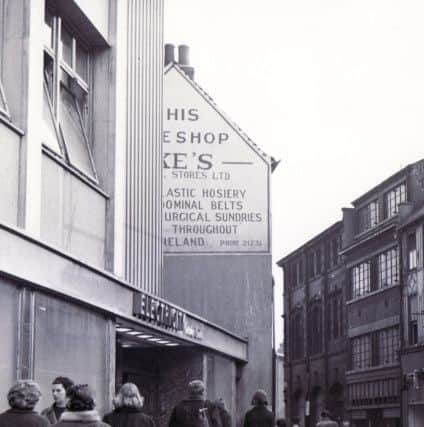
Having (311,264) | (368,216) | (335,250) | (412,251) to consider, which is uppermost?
(368,216)

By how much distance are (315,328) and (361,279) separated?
10658 millimetres

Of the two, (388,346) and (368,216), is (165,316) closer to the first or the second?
(388,346)

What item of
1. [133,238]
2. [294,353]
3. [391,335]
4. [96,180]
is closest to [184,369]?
[133,238]

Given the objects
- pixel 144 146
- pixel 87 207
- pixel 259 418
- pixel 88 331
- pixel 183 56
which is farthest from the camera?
pixel 183 56

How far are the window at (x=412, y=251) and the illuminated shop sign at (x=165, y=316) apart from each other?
1331 inches

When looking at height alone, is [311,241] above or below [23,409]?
above

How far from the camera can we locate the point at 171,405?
23.8m

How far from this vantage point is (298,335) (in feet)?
263

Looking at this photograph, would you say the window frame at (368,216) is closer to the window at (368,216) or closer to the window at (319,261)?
the window at (368,216)

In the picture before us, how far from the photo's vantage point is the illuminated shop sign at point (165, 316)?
58.1ft

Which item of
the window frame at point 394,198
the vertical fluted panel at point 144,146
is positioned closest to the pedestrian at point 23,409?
the vertical fluted panel at point 144,146

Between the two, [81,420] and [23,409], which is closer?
[81,420]

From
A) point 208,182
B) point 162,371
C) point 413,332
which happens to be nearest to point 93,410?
point 162,371

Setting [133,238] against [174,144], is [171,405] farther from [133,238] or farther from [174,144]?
[174,144]
